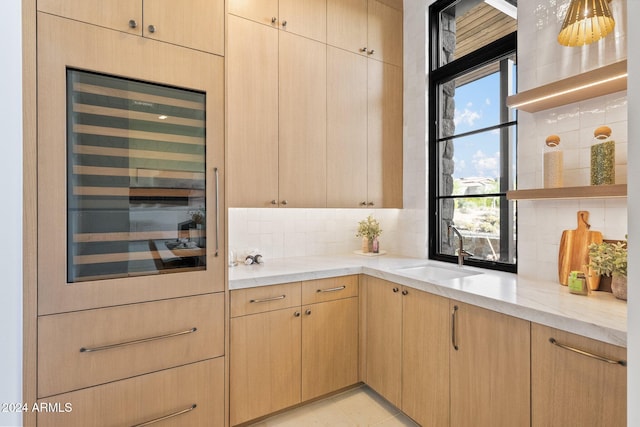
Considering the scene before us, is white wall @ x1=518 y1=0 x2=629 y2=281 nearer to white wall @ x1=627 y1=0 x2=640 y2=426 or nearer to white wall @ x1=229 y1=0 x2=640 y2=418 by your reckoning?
white wall @ x1=229 y1=0 x2=640 y2=418

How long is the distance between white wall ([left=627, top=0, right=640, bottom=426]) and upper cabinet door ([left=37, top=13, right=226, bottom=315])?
1.64 metres

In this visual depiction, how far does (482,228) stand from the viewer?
2342 millimetres

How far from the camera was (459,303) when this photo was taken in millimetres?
1606

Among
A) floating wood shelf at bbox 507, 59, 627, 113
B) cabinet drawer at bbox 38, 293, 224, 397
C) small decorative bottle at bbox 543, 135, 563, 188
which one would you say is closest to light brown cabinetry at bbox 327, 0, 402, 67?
floating wood shelf at bbox 507, 59, 627, 113

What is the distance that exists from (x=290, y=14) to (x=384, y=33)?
940mm

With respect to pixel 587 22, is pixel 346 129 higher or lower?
lower

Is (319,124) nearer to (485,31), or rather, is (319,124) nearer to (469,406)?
(485,31)

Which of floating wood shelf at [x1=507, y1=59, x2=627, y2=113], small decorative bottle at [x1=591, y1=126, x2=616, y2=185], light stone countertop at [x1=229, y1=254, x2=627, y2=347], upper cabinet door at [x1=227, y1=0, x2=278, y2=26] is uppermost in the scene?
upper cabinet door at [x1=227, y1=0, x2=278, y2=26]

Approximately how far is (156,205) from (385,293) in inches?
59.4

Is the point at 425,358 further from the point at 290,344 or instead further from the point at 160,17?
the point at 160,17

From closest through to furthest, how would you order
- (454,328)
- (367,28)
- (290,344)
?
(454,328) < (290,344) < (367,28)

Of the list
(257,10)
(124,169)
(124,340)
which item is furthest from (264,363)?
(257,10)

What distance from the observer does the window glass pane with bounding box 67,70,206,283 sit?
143cm

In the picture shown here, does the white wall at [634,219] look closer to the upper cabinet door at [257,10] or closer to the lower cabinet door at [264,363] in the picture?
the lower cabinet door at [264,363]
